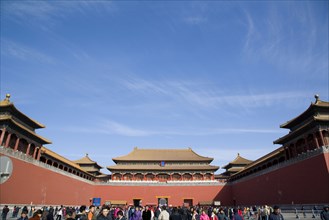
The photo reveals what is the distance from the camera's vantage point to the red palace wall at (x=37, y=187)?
67.0ft

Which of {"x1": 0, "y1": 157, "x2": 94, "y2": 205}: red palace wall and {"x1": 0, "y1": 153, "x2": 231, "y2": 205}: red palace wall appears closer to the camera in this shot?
{"x1": 0, "y1": 157, "x2": 94, "y2": 205}: red palace wall

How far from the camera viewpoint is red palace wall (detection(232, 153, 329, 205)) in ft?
63.4

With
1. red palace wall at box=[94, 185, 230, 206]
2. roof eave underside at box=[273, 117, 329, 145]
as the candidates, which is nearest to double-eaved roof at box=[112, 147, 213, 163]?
red palace wall at box=[94, 185, 230, 206]

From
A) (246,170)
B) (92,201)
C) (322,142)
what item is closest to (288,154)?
(322,142)

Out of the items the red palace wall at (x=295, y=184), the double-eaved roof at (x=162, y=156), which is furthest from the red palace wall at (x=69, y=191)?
the red palace wall at (x=295, y=184)

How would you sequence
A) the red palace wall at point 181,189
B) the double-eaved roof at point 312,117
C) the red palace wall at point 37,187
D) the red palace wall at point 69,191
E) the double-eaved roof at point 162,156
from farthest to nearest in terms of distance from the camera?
the double-eaved roof at point 162,156 → the red palace wall at point 69,191 → the double-eaved roof at point 312,117 → the red palace wall at point 37,187 → the red palace wall at point 181,189

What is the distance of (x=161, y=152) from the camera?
150 feet

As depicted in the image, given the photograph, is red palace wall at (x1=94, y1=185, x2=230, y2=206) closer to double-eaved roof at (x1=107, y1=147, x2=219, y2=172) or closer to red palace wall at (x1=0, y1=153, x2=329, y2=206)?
red palace wall at (x1=0, y1=153, x2=329, y2=206)

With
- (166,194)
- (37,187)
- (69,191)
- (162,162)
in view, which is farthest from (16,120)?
(166,194)

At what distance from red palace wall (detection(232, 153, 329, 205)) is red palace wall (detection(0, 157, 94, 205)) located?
24780 mm

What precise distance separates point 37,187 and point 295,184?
25.6m

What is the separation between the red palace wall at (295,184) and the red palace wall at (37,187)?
81.3 feet

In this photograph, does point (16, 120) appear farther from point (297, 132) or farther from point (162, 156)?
point (297, 132)

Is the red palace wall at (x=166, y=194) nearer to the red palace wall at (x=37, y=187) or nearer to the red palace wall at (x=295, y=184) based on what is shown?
the red palace wall at (x=37, y=187)
